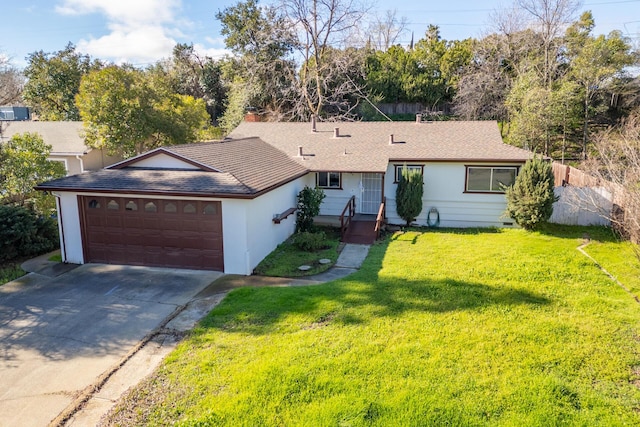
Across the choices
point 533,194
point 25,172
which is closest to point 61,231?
point 25,172

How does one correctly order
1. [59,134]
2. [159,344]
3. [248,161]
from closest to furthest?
[159,344]
[248,161]
[59,134]

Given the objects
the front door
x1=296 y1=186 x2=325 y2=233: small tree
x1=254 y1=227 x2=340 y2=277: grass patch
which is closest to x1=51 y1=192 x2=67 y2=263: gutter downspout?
x1=254 y1=227 x2=340 y2=277: grass patch

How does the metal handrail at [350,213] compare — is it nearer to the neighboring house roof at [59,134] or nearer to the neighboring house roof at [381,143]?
the neighboring house roof at [381,143]

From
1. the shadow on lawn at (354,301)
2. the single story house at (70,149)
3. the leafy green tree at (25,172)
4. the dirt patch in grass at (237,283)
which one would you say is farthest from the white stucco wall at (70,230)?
the single story house at (70,149)

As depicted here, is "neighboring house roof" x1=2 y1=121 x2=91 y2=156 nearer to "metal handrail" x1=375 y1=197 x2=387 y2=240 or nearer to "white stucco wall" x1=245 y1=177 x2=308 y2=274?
"white stucco wall" x1=245 y1=177 x2=308 y2=274

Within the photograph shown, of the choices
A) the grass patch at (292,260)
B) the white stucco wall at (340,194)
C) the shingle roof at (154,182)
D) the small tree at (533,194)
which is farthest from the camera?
the white stucco wall at (340,194)

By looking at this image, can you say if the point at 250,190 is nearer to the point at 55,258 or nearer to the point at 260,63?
the point at 55,258
